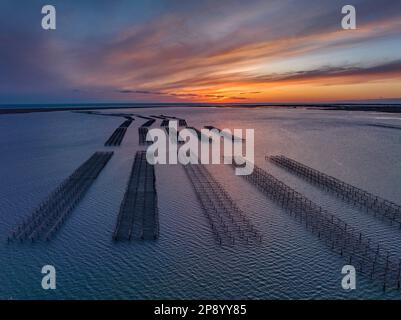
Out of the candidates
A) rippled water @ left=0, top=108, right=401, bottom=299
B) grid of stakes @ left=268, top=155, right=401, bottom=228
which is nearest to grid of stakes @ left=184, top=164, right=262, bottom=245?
rippled water @ left=0, top=108, right=401, bottom=299

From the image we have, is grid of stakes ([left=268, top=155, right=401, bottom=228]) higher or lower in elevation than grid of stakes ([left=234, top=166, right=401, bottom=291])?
higher

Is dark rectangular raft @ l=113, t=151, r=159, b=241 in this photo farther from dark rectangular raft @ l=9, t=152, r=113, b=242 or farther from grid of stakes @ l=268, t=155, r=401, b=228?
grid of stakes @ l=268, t=155, r=401, b=228

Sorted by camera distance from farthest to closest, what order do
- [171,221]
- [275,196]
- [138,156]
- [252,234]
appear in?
[138,156]
[275,196]
[171,221]
[252,234]

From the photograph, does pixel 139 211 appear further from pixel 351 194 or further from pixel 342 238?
pixel 351 194

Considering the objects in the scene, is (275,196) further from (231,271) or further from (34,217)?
(34,217)

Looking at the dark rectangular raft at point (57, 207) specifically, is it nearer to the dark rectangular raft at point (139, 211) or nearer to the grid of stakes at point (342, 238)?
the dark rectangular raft at point (139, 211)
